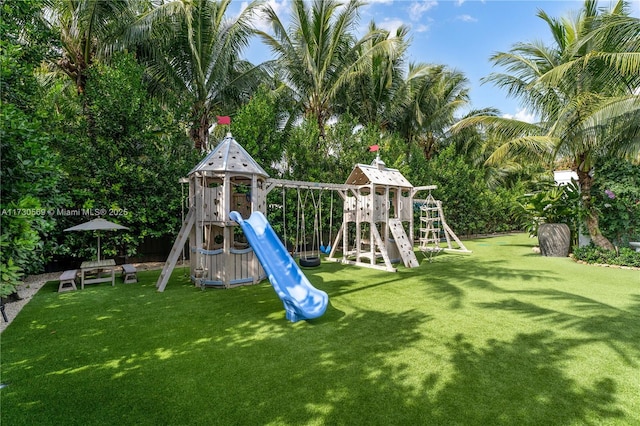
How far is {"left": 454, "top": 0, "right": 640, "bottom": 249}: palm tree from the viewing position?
726 cm

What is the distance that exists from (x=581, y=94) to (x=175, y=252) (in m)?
11.7

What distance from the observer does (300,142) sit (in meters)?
11.4

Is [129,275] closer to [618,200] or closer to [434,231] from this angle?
[434,231]

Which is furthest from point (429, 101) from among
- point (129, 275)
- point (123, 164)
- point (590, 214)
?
point (129, 275)

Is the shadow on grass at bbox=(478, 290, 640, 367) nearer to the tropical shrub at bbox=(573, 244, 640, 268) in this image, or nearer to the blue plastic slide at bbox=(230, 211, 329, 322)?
the blue plastic slide at bbox=(230, 211, 329, 322)

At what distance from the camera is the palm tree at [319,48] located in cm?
1206

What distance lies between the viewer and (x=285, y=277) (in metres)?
4.83

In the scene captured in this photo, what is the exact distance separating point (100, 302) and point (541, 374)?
21.5 feet

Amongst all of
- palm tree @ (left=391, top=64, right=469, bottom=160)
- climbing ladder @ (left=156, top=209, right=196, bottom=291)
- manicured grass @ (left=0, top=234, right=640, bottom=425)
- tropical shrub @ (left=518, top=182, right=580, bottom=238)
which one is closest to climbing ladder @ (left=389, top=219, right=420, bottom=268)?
manicured grass @ (left=0, top=234, right=640, bottom=425)

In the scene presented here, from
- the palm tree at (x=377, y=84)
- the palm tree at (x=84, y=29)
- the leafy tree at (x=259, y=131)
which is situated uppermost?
the palm tree at (x=377, y=84)

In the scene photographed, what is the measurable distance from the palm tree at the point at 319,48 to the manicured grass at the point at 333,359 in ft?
32.1

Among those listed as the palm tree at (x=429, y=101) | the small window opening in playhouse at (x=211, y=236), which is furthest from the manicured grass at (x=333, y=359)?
the palm tree at (x=429, y=101)

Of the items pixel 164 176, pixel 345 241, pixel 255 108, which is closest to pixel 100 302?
pixel 164 176

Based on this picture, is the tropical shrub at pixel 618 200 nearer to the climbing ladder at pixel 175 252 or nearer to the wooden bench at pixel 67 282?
the climbing ladder at pixel 175 252
